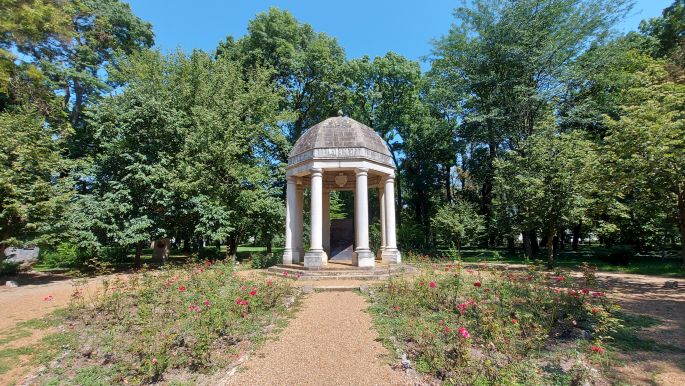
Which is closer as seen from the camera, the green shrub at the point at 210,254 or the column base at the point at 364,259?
the column base at the point at 364,259

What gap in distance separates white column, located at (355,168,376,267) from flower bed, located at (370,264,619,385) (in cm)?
384

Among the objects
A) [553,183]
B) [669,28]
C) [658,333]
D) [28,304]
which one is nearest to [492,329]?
[658,333]

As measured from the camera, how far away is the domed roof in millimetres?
14562

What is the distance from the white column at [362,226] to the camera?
13797mm

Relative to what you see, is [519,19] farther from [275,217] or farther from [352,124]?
[275,217]

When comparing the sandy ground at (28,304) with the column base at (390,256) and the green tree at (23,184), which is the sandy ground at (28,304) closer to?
the green tree at (23,184)

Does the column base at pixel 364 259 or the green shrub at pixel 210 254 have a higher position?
the column base at pixel 364 259

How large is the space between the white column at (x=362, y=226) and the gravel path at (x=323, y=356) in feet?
19.6

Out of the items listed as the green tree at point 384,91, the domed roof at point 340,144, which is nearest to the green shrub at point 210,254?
the domed roof at point 340,144

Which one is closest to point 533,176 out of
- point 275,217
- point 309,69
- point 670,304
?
point 670,304

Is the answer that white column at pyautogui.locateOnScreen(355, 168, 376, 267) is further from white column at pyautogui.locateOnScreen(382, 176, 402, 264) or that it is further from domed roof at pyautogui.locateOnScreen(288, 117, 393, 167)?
white column at pyautogui.locateOnScreen(382, 176, 402, 264)

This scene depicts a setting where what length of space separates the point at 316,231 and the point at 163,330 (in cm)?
849

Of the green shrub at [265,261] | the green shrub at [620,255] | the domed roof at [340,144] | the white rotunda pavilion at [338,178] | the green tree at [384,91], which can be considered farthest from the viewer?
the green tree at [384,91]

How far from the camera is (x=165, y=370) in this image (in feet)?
15.3
